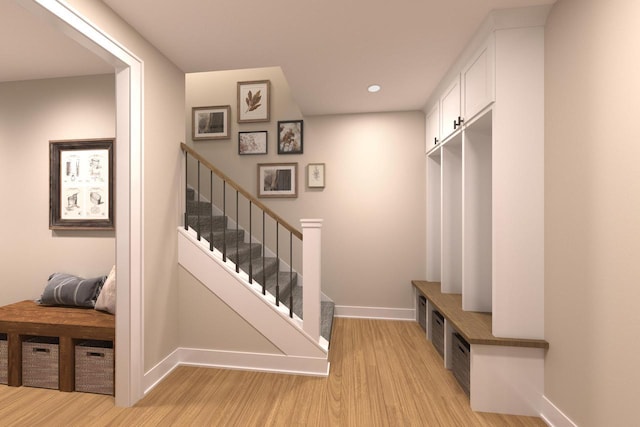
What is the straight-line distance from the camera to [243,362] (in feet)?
7.65

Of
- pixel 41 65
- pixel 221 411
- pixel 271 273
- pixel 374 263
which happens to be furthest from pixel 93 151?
pixel 374 263

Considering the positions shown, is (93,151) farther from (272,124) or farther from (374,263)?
(374,263)

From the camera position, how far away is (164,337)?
223 centimetres

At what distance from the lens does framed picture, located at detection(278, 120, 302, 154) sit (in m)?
3.52

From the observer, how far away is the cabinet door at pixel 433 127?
2909 millimetres

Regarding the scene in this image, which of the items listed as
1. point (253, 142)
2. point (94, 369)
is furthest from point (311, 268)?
point (253, 142)

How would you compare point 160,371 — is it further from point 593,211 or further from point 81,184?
point 593,211

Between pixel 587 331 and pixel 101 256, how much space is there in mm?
3557

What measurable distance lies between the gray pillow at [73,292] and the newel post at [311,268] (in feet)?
5.88

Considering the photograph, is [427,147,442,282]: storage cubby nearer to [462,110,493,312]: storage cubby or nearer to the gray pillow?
[462,110,493,312]: storage cubby

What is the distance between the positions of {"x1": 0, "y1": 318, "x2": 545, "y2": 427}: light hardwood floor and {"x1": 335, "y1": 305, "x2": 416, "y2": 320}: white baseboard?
37.2 inches

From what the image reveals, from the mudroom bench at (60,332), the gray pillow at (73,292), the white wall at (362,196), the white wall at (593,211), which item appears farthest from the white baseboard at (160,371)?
the white wall at (593,211)

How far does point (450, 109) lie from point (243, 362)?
2837 mm

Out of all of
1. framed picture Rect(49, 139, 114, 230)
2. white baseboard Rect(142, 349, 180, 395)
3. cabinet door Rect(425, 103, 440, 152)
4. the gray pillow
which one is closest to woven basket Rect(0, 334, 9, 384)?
the gray pillow
